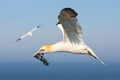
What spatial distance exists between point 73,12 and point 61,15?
0.64 metres

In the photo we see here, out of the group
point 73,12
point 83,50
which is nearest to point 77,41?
point 83,50

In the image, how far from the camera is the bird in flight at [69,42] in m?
14.8

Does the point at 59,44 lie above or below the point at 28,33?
below

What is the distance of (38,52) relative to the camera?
15398 millimetres

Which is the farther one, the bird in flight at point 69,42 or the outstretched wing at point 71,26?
the bird in flight at point 69,42

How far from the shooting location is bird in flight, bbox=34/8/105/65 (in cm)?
1475

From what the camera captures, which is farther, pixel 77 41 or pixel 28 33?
pixel 28 33

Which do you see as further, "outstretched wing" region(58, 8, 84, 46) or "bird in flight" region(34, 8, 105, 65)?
"bird in flight" region(34, 8, 105, 65)

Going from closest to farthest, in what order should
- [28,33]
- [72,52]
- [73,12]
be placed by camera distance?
[73,12]
[72,52]
[28,33]

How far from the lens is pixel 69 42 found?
15352 millimetres

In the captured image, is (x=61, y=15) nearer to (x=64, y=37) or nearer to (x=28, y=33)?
(x=64, y=37)

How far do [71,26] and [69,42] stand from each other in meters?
0.65

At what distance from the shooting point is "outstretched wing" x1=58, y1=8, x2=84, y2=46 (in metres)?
14.2

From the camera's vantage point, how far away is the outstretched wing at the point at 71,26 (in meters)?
14.2
